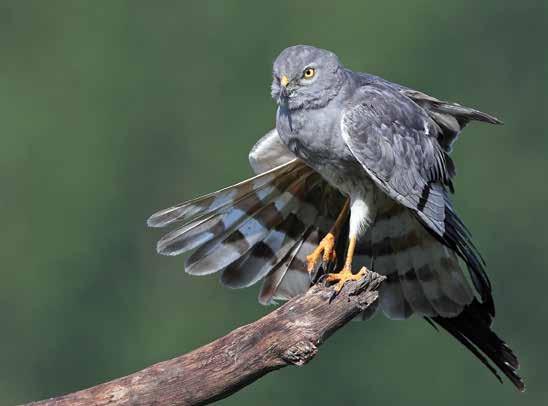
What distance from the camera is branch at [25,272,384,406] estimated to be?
6.86 m

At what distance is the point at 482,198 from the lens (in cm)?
2664

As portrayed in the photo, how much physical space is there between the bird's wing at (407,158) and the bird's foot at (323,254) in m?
0.55

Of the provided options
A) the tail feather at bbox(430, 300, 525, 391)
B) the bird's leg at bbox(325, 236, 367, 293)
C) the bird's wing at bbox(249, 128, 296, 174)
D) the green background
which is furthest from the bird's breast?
the green background

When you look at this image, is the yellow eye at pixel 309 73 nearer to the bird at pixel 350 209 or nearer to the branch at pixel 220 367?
the bird at pixel 350 209

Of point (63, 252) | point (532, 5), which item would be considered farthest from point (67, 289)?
point (532, 5)

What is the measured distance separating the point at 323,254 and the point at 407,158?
28.7 inches

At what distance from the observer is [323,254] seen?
8.12 metres

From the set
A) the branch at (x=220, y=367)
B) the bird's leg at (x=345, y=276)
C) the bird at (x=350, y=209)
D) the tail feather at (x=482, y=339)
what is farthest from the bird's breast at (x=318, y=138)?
the tail feather at (x=482, y=339)

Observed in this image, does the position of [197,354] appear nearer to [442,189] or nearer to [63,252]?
[442,189]

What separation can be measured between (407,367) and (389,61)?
6.93m

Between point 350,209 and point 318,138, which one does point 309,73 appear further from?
point 350,209

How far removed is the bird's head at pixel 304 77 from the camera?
761 cm

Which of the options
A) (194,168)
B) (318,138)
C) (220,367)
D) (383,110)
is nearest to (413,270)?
(383,110)

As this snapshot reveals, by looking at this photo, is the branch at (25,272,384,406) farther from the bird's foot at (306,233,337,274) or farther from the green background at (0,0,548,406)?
the green background at (0,0,548,406)
